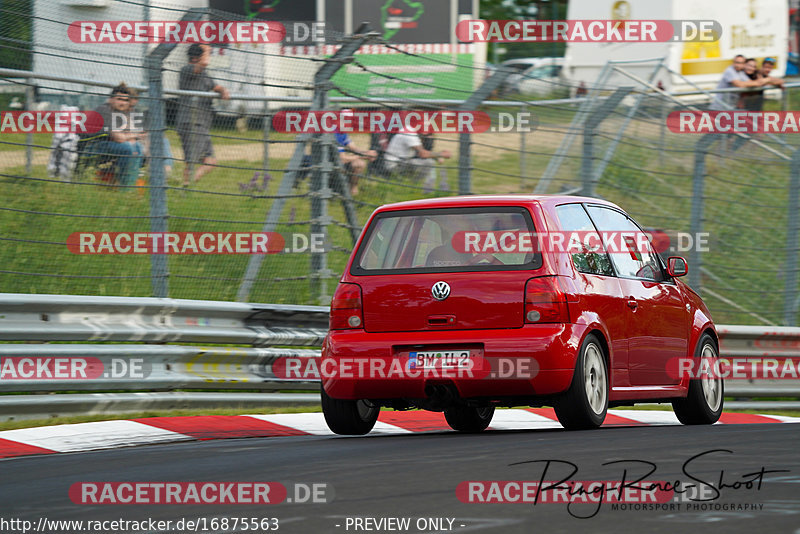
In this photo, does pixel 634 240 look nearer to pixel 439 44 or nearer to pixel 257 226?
pixel 257 226

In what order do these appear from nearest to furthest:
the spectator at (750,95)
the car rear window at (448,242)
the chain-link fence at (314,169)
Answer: the car rear window at (448,242), the chain-link fence at (314,169), the spectator at (750,95)

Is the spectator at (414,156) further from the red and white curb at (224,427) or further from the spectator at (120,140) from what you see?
the spectator at (120,140)

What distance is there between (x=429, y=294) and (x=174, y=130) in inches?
114

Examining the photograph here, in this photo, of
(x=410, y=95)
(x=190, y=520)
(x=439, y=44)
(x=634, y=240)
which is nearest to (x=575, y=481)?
(x=190, y=520)

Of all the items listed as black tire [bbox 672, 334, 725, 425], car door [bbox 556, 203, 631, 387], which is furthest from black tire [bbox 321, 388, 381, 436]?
black tire [bbox 672, 334, 725, 425]

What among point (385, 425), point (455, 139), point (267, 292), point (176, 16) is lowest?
point (385, 425)

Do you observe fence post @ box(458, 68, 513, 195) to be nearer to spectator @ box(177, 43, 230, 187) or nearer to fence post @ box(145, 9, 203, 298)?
spectator @ box(177, 43, 230, 187)

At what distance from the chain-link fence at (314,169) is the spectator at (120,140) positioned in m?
0.06

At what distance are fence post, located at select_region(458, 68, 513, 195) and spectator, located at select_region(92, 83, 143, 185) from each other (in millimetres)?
3192

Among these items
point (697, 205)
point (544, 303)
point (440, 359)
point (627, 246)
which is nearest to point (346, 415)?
point (440, 359)

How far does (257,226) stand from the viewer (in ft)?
37.2

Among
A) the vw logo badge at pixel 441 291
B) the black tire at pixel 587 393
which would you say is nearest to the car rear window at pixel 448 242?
the vw logo badge at pixel 441 291

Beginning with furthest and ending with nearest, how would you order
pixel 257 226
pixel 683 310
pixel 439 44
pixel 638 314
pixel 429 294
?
pixel 439 44 < pixel 257 226 < pixel 683 310 < pixel 638 314 < pixel 429 294

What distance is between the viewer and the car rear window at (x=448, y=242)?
8.67 meters
